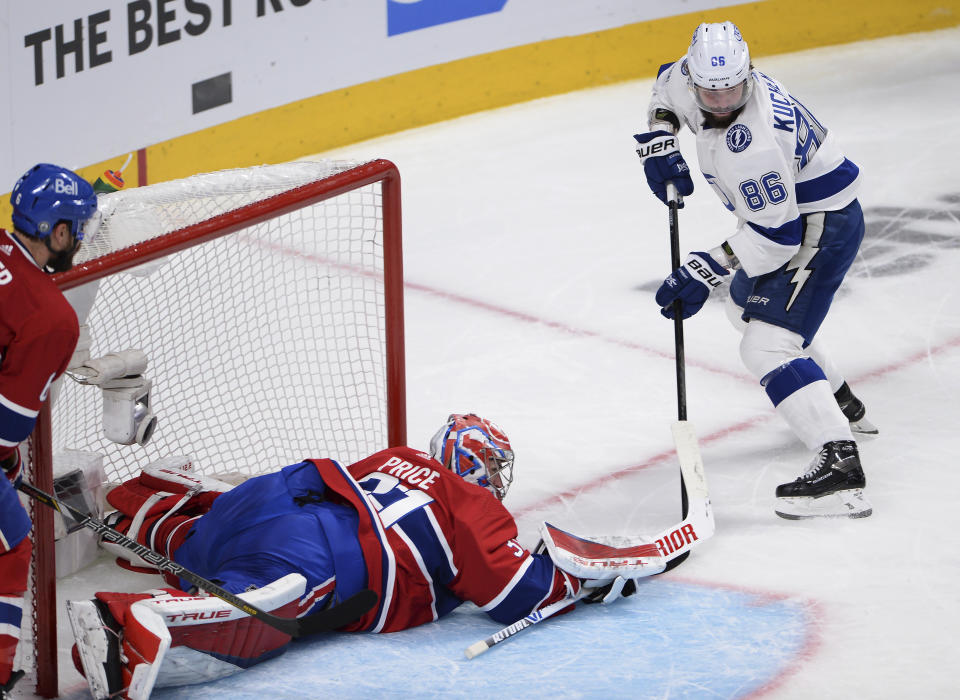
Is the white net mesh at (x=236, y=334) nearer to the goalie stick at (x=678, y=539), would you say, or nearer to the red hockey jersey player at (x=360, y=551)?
the red hockey jersey player at (x=360, y=551)

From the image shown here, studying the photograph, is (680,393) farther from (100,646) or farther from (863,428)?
(100,646)

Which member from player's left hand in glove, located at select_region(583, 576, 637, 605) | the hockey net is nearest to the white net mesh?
the hockey net

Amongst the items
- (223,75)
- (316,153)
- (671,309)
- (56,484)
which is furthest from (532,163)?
(56,484)

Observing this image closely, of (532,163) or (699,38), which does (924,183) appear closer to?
(532,163)

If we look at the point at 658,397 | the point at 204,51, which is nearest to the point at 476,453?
the point at 658,397

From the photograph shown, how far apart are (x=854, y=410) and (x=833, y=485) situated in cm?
55

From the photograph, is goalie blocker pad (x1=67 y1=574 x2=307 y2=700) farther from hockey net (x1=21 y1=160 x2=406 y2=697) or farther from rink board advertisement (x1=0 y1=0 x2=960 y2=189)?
rink board advertisement (x1=0 y1=0 x2=960 y2=189)

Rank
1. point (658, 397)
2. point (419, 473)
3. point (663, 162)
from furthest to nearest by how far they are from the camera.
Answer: point (658, 397)
point (663, 162)
point (419, 473)

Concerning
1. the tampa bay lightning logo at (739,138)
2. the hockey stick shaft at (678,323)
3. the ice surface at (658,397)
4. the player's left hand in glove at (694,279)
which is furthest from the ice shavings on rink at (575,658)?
the tampa bay lightning logo at (739,138)

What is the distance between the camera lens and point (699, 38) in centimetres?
331

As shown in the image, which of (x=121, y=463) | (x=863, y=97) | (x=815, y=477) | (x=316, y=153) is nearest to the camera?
(x=815, y=477)

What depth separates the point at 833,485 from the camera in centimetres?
345

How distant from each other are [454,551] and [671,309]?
0.97 meters

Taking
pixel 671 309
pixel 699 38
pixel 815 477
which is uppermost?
pixel 699 38
